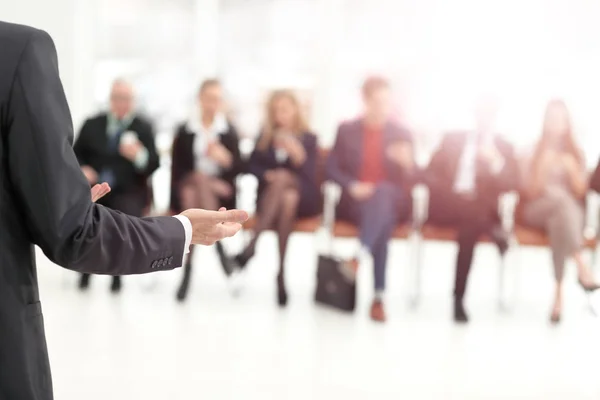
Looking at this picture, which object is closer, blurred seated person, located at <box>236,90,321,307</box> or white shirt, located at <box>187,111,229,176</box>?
blurred seated person, located at <box>236,90,321,307</box>

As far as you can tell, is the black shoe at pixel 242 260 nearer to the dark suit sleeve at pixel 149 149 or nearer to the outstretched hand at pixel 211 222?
the dark suit sleeve at pixel 149 149

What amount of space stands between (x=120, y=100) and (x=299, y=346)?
6.81ft

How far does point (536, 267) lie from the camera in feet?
19.9

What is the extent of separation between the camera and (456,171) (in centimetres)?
445

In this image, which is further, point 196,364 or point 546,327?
point 546,327

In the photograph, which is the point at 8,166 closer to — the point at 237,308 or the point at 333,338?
the point at 333,338

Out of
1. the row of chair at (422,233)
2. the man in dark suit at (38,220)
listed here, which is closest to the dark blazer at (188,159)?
the row of chair at (422,233)

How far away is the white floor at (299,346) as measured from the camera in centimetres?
296

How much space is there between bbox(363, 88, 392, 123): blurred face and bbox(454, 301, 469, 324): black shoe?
3.93ft

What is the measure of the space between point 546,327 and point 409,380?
1370 millimetres

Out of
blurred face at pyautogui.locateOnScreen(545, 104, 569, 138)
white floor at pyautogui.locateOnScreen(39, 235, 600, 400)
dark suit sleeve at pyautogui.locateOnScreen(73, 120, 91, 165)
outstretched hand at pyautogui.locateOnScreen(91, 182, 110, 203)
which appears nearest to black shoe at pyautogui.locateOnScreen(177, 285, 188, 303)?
white floor at pyautogui.locateOnScreen(39, 235, 600, 400)

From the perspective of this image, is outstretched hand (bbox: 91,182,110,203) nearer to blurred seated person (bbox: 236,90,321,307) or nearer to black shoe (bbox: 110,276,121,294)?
blurred seated person (bbox: 236,90,321,307)

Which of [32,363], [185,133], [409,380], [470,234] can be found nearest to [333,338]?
[409,380]

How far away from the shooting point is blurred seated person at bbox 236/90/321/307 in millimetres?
4480
